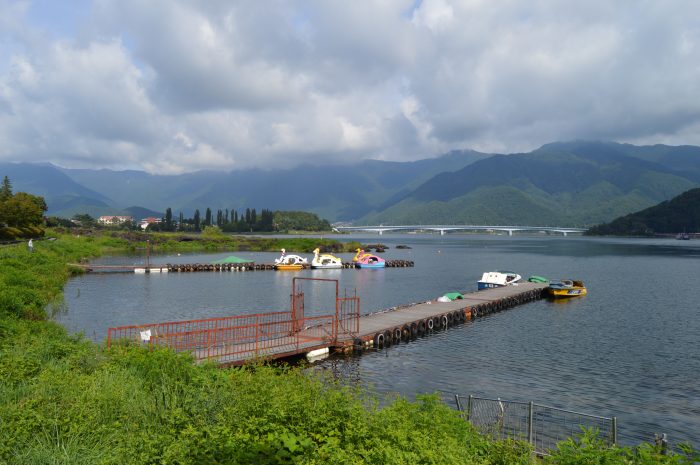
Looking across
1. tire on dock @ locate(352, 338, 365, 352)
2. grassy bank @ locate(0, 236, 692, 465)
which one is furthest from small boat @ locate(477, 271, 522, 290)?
grassy bank @ locate(0, 236, 692, 465)

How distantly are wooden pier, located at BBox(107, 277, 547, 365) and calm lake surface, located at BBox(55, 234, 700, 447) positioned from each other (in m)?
1.42

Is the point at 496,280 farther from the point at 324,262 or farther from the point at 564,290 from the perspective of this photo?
the point at 324,262

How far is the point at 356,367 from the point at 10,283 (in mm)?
25771

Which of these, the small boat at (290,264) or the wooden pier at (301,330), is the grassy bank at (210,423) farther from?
the small boat at (290,264)

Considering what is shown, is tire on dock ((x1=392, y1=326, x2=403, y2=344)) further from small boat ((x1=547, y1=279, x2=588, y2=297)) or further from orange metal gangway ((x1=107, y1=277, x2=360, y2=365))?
small boat ((x1=547, y1=279, x2=588, y2=297))

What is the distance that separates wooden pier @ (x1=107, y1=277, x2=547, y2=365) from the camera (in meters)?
26.4

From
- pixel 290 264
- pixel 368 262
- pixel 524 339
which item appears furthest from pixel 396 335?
pixel 368 262

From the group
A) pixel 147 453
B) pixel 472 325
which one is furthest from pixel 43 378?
pixel 472 325

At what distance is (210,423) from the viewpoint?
12.9 m

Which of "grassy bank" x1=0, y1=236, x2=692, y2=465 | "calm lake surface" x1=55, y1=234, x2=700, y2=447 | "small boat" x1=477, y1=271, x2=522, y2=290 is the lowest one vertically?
"calm lake surface" x1=55, y1=234, x2=700, y2=447

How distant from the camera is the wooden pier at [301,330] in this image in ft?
86.7

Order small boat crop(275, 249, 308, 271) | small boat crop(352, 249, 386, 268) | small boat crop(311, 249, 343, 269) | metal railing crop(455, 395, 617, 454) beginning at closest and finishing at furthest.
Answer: metal railing crop(455, 395, 617, 454) → small boat crop(275, 249, 308, 271) → small boat crop(311, 249, 343, 269) → small boat crop(352, 249, 386, 268)

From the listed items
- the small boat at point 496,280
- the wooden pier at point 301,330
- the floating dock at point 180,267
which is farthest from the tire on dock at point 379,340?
the floating dock at point 180,267

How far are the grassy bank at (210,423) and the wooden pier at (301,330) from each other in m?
5.25
